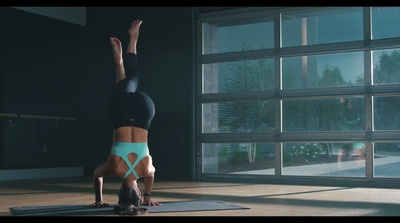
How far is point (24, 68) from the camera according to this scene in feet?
33.0

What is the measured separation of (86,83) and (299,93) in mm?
4749

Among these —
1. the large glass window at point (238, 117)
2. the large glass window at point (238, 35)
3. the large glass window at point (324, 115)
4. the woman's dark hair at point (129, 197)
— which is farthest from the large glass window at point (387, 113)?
the woman's dark hair at point (129, 197)

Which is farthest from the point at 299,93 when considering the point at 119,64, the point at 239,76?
the point at 119,64

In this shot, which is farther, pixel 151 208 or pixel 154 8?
pixel 154 8

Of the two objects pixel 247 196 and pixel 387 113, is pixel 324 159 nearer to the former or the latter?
pixel 387 113

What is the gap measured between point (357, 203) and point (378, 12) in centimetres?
391

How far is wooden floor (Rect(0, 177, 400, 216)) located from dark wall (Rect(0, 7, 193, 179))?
49.3 inches

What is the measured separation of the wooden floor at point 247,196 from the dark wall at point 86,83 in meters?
1.25

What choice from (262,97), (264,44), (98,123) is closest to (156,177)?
(98,123)

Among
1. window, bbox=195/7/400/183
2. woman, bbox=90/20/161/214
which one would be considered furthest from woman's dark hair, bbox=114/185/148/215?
window, bbox=195/7/400/183

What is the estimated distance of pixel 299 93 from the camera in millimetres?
8734

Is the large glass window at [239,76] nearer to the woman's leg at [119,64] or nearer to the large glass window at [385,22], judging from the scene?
the large glass window at [385,22]

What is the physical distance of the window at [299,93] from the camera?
8156mm

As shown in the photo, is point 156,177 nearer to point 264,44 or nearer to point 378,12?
point 264,44
